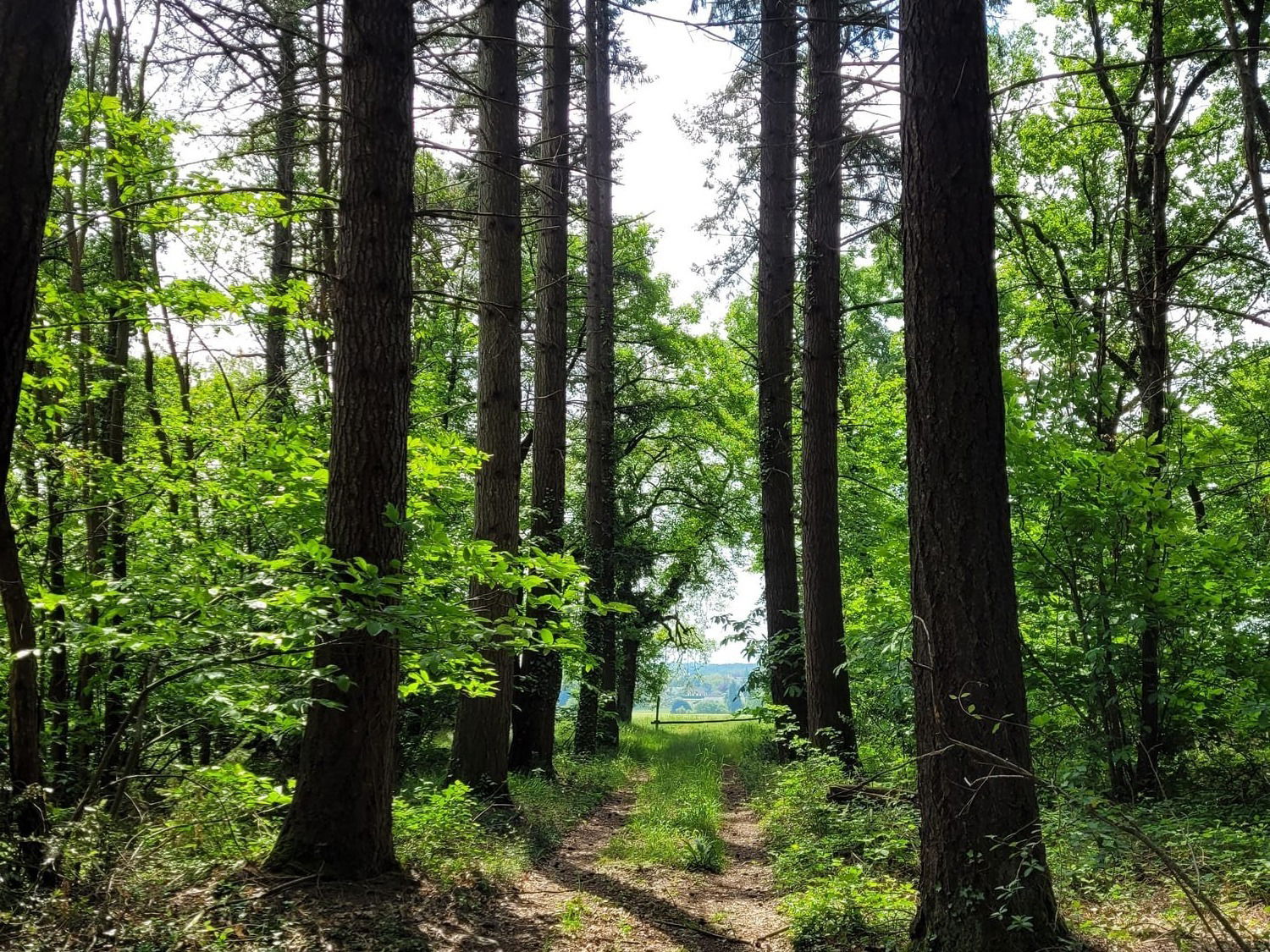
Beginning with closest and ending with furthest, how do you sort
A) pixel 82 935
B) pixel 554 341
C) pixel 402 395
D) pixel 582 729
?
pixel 82 935
pixel 402 395
pixel 554 341
pixel 582 729

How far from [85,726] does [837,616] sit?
27.6ft

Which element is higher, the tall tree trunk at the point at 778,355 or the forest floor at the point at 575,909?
the tall tree trunk at the point at 778,355

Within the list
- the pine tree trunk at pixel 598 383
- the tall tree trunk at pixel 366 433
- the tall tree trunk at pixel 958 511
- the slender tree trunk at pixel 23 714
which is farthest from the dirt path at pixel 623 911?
the pine tree trunk at pixel 598 383

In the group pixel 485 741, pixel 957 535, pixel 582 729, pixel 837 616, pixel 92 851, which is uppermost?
pixel 957 535

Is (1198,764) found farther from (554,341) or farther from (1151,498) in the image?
(554,341)

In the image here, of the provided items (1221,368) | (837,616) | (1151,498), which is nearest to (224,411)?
(837,616)

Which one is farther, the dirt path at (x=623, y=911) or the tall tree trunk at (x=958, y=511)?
the dirt path at (x=623, y=911)

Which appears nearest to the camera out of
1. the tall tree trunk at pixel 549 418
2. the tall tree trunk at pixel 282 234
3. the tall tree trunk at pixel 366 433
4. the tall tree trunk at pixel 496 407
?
the tall tree trunk at pixel 366 433

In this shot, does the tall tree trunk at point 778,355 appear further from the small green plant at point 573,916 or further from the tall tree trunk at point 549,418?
the small green plant at point 573,916

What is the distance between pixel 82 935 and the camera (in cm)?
354

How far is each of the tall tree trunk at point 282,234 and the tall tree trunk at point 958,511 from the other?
3.87 metres

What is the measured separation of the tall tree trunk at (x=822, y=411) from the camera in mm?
9828

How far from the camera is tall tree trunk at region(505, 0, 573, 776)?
445 inches

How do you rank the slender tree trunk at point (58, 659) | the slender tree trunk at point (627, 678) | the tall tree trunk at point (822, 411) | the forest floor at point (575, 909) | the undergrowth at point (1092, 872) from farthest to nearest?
the slender tree trunk at point (627, 678) → the tall tree trunk at point (822, 411) → the slender tree trunk at point (58, 659) → the forest floor at point (575, 909) → the undergrowth at point (1092, 872)
